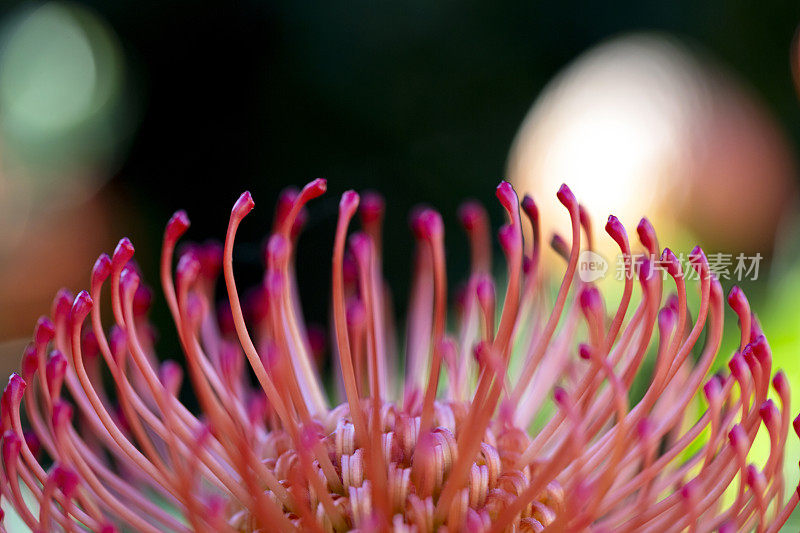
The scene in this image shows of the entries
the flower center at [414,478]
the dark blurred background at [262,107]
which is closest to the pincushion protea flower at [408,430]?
the flower center at [414,478]

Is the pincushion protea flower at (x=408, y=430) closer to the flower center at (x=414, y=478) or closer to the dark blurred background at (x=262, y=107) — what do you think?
the flower center at (x=414, y=478)

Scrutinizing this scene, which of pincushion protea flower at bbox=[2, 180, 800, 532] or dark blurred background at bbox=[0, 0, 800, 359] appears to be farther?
dark blurred background at bbox=[0, 0, 800, 359]

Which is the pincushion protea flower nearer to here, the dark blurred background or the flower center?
the flower center

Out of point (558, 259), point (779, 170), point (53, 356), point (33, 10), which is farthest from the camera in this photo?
point (33, 10)

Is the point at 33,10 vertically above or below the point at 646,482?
above

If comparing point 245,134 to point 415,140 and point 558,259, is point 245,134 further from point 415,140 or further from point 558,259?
point 558,259

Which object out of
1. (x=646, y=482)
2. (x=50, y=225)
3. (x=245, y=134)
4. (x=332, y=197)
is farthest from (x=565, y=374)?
(x=50, y=225)

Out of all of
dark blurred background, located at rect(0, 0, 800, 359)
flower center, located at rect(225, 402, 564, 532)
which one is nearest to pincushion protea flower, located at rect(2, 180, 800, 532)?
flower center, located at rect(225, 402, 564, 532)

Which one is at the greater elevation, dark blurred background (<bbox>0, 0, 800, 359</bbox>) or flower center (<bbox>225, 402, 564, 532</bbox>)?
dark blurred background (<bbox>0, 0, 800, 359</bbox>)
